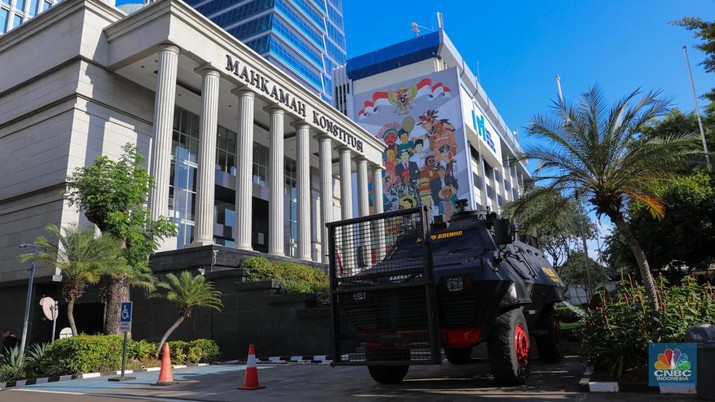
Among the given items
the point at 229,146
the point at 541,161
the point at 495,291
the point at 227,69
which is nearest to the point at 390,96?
the point at 229,146

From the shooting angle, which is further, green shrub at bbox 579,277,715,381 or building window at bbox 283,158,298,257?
building window at bbox 283,158,298,257

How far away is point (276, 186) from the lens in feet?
89.4

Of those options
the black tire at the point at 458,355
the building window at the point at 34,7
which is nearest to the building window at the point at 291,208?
the black tire at the point at 458,355

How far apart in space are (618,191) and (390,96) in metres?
63.0

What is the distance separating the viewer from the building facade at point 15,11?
53844 millimetres

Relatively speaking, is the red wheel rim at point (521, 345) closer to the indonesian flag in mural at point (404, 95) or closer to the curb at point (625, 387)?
the curb at point (625, 387)

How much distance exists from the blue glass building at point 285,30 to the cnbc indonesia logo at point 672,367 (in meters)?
67.0

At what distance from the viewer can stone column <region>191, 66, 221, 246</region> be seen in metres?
22.3

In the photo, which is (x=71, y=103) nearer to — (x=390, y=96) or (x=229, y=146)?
(x=229, y=146)

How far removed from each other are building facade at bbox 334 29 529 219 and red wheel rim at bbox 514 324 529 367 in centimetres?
5181

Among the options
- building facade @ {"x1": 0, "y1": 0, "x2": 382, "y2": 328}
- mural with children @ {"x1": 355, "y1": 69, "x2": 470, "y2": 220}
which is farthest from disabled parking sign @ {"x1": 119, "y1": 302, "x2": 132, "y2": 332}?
mural with children @ {"x1": 355, "y1": 69, "x2": 470, "y2": 220}

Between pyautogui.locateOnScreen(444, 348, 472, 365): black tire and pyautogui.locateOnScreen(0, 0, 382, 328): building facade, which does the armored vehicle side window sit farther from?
pyautogui.locateOnScreen(0, 0, 382, 328): building facade

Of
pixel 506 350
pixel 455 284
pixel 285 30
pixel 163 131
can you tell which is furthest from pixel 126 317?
pixel 285 30

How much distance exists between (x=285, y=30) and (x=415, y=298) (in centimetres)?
7353
